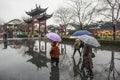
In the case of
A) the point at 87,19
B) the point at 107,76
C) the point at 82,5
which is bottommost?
the point at 107,76

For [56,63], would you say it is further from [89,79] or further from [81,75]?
[89,79]

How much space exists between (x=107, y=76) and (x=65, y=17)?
2118 inches

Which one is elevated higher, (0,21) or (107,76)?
(0,21)

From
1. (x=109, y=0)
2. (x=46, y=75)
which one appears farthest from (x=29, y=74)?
(x=109, y=0)

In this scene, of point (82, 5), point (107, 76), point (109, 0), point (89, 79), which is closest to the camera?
point (89, 79)

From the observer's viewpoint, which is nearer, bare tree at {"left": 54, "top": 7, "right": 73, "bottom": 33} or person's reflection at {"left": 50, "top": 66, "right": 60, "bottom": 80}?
person's reflection at {"left": 50, "top": 66, "right": 60, "bottom": 80}

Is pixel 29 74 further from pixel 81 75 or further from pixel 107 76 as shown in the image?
pixel 107 76

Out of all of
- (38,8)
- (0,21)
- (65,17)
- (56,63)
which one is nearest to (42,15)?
(38,8)

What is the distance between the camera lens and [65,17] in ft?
202

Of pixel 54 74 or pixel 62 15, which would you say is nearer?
pixel 54 74

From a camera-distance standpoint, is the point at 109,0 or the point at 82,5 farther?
the point at 82,5

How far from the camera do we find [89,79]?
306 inches

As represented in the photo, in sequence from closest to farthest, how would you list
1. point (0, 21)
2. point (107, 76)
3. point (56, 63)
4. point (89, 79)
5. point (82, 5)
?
point (89, 79), point (107, 76), point (56, 63), point (82, 5), point (0, 21)

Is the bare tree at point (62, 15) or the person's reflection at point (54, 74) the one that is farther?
the bare tree at point (62, 15)
